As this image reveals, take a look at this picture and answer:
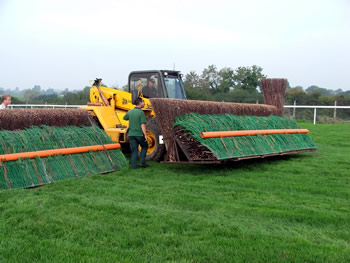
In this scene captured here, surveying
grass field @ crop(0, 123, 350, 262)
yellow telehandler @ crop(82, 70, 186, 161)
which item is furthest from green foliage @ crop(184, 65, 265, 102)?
grass field @ crop(0, 123, 350, 262)

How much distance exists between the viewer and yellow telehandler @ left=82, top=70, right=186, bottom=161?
955 cm

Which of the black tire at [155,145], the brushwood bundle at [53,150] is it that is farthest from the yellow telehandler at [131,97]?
the brushwood bundle at [53,150]

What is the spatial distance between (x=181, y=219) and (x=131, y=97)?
6089 millimetres

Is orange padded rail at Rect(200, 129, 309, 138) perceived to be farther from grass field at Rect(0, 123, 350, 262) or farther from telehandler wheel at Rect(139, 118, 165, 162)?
telehandler wheel at Rect(139, 118, 165, 162)

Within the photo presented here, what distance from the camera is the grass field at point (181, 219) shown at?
3525 mm

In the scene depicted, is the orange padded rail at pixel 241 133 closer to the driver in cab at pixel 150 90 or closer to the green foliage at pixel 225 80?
the driver in cab at pixel 150 90

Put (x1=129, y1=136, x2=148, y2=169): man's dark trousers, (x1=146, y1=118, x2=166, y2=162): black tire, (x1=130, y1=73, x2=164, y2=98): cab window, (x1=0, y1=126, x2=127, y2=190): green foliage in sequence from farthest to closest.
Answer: (x1=130, y1=73, x2=164, y2=98): cab window → (x1=146, y1=118, x2=166, y2=162): black tire → (x1=129, y1=136, x2=148, y2=169): man's dark trousers → (x1=0, y1=126, x2=127, y2=190): green foliage

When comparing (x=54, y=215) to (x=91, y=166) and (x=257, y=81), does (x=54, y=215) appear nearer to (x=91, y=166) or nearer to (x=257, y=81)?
(x=91, y=166)

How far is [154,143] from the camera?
9109mm

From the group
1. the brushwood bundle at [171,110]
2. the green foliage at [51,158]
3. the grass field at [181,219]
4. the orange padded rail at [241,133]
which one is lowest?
the grass field at [181,219]

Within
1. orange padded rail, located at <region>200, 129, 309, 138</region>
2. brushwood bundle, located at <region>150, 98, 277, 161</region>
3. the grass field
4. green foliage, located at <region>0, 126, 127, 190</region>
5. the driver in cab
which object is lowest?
the grass field

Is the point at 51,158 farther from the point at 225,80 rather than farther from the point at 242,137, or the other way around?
the point at 225,80

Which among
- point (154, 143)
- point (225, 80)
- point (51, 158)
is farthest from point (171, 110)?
point (225, 80)

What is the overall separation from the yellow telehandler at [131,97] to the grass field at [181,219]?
2.56m
